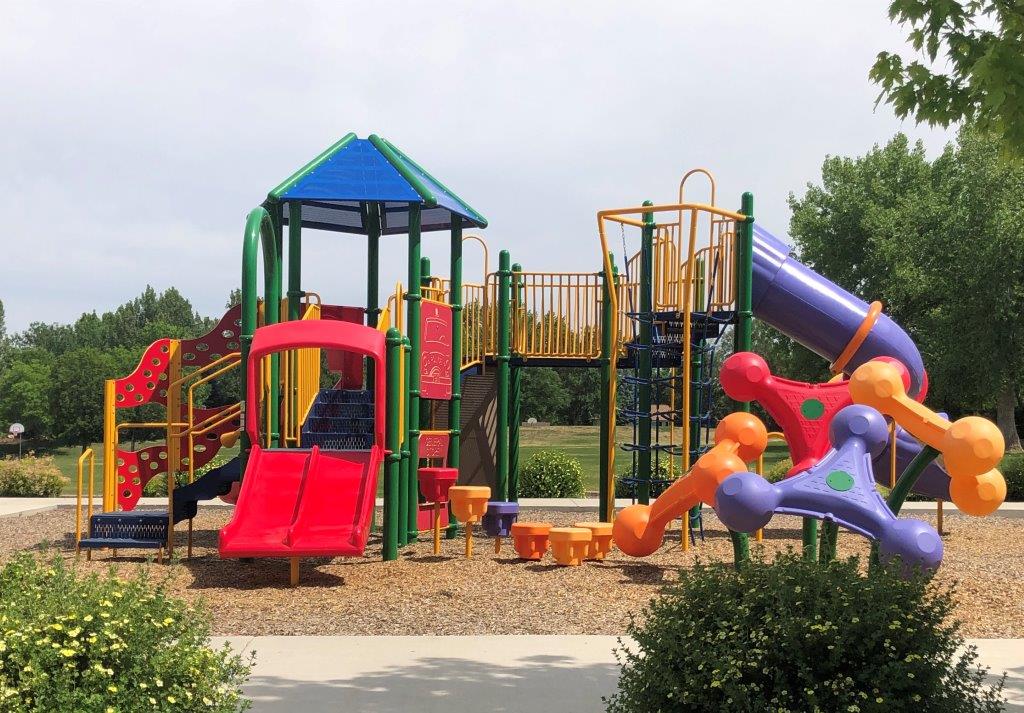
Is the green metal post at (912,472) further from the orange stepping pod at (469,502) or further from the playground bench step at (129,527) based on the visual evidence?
the playground bench step at (129,527)

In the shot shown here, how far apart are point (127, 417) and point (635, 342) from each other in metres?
52.7

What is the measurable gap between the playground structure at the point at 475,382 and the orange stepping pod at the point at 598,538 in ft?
0.08

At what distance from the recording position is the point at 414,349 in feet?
41.9

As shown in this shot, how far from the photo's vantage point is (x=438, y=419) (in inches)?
606

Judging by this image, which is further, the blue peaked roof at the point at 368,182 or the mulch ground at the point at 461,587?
the blue peaked roof at the point at 368,182

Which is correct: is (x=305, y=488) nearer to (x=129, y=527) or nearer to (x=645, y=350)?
(x=129, y=527)

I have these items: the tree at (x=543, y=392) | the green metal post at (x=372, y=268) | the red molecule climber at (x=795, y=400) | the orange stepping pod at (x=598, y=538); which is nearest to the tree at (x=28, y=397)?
the tree at (x=543, y=392)

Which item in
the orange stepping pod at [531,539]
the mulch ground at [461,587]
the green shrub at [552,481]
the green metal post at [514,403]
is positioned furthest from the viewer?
the green shrub at [552,481]

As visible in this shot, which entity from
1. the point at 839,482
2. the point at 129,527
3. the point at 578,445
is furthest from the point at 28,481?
the point at 578,445

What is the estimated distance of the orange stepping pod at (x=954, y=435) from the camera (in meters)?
9.05

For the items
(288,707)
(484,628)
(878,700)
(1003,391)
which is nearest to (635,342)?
(484,628)

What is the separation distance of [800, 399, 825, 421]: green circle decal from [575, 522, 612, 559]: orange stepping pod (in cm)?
231

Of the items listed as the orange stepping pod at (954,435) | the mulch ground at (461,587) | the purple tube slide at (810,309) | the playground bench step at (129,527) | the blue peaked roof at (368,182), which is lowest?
the mulch ground at (461,587)

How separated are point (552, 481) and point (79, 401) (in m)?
51.5
